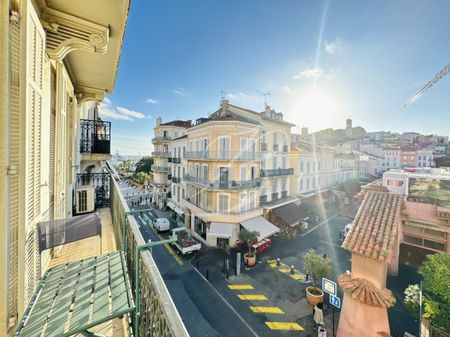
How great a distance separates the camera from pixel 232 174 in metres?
18.2

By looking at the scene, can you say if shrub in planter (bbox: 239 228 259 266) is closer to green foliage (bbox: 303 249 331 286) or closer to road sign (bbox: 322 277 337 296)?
green foliage (bbox: 303 249 331 286)

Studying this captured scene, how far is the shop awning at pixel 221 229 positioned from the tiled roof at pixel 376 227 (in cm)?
1030

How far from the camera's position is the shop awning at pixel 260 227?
Result: 17.6 meters

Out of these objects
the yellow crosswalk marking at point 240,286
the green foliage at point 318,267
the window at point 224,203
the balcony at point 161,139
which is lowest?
the yellow crosswalk marking at point 240,286

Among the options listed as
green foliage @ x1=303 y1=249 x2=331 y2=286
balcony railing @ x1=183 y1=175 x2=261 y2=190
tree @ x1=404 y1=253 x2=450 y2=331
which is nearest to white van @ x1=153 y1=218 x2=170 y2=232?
balcony railing @ x1=183 y1=175 x2=261 y2=190

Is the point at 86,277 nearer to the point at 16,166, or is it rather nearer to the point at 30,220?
the point at 30,220

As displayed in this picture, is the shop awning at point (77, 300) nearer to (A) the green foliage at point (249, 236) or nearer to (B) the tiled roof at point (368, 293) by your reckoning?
(B) the tiled roof at point (368, 293)

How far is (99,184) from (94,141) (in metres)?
3.43

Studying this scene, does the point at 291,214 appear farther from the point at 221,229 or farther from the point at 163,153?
the point at 163,153

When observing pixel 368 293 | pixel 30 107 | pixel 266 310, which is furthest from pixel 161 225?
pixel 30 107

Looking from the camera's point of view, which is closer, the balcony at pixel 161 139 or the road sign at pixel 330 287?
the road sign at pixel 330 287

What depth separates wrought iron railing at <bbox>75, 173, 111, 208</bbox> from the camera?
1079 centimetres

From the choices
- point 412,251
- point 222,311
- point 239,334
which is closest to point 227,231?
point 222,311

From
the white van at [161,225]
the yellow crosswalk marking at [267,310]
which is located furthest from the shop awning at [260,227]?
the white van at [161,225]
